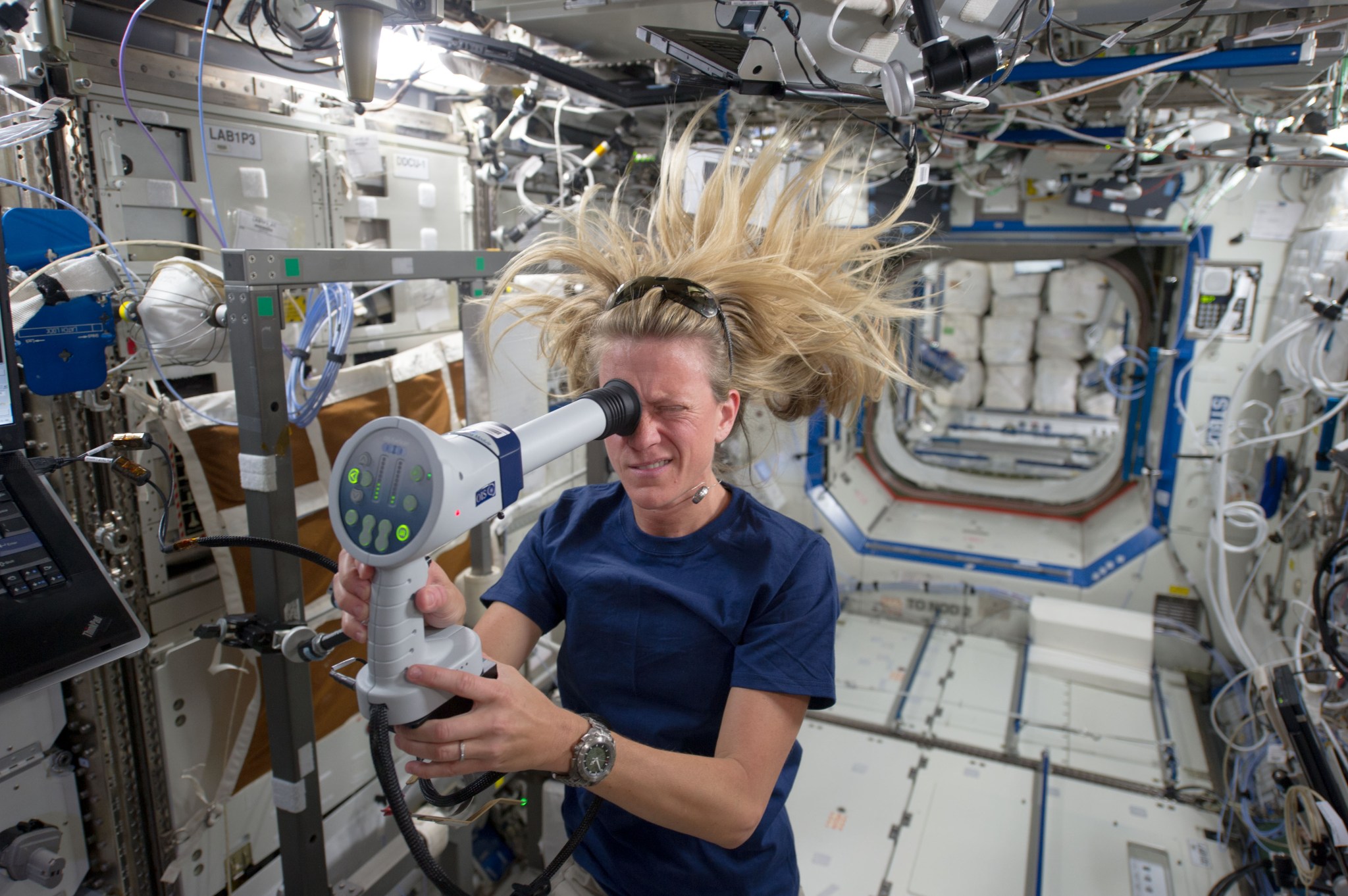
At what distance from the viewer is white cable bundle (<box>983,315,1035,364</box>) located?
10.9m

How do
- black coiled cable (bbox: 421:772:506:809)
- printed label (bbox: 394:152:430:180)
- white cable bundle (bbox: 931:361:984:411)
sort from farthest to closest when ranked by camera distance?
white cable bundle (bbox: 931:361:984:411)
printed label (bbox: 394:152:430:180)
black coiled cable (bbox: 421:772:506:809)

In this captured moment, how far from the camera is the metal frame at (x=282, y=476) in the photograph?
1915 millimetres

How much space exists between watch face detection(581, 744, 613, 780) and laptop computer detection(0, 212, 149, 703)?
56.3 inches

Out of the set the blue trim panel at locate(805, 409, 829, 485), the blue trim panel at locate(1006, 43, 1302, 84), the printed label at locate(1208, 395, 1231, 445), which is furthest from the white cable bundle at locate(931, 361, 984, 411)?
the blue trim panel at locate(1006, 43, 1302, 84)

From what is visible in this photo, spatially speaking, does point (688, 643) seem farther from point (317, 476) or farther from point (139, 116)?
point (139, 116)

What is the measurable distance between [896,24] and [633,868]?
2.06m

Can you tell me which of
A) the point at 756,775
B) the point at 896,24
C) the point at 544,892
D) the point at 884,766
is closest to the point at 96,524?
the point at 544,892

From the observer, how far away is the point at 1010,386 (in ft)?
36.6

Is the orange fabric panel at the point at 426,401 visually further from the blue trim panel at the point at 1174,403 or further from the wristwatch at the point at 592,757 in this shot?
the blue trim panel at the point at 1174,403

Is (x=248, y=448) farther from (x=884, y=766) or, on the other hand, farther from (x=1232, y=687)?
(x=1232, y=687)

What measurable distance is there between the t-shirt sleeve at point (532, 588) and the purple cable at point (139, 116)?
1557 mm

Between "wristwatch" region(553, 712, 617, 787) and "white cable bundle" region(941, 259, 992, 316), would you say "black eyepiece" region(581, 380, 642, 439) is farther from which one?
"white cable bundle" region(941, 259, 992, 316)

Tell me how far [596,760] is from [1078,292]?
35.6 feet

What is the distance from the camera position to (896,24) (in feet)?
6.21
